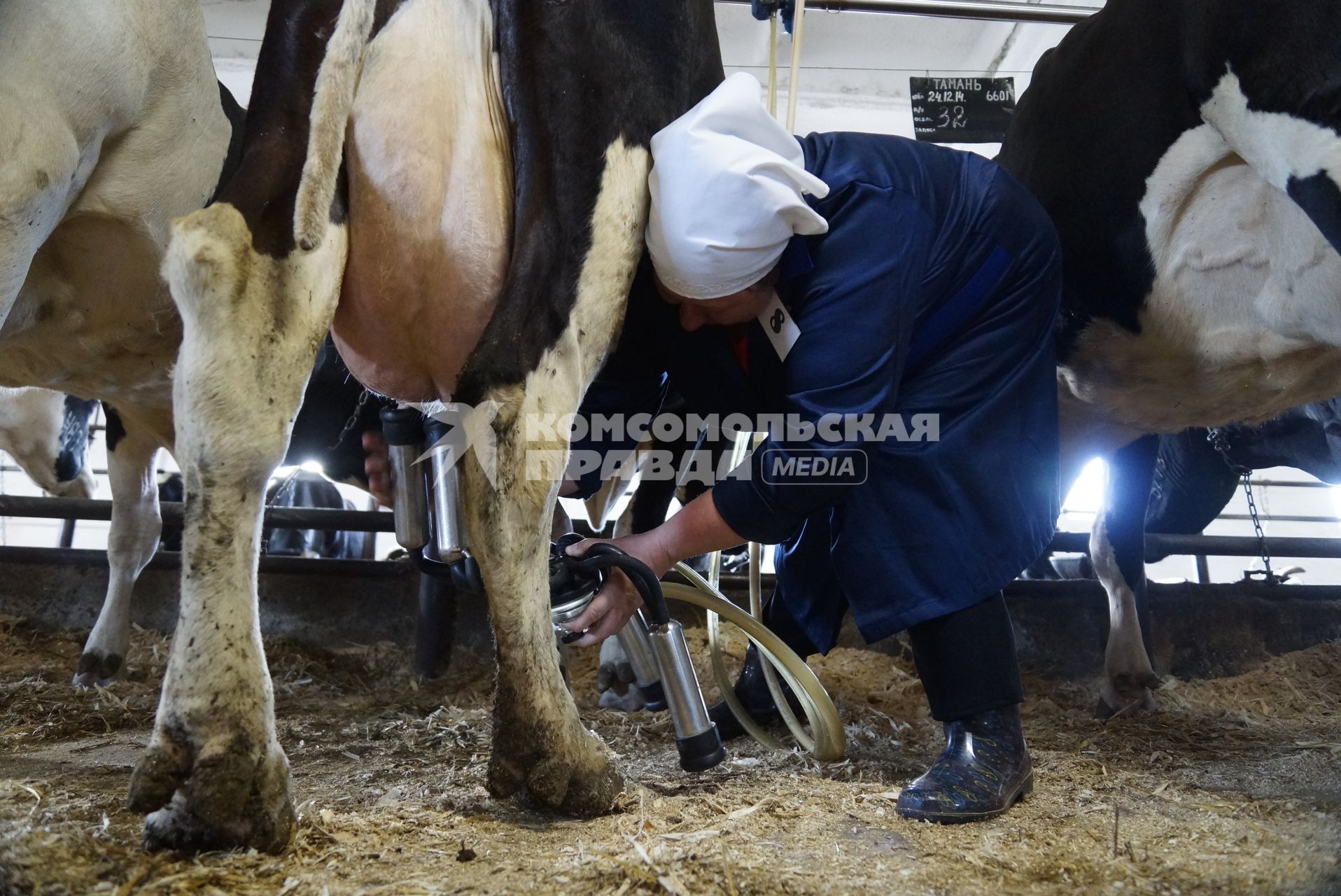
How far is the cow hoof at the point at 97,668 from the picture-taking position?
3.10 meters

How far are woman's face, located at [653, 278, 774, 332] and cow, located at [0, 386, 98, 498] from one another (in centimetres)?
372

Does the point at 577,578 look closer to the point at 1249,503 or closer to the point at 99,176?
the point at 99,176

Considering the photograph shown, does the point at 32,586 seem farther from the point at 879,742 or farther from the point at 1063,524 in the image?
the point at 1063,524

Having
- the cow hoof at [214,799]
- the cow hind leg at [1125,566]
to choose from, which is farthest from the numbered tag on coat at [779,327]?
the cow hind leg at [1125,566]

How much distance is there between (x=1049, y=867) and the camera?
1299mm

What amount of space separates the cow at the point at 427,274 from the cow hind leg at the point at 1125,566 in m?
2.17

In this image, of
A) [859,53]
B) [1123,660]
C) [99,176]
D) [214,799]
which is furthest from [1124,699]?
[859,53]

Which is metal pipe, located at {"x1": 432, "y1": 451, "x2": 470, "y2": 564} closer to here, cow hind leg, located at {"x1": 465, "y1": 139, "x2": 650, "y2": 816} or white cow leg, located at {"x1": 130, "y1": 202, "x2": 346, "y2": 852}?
cow hind leg, located at {"x1": 465, "y1": 139, "x2": 650, "y2": 816}

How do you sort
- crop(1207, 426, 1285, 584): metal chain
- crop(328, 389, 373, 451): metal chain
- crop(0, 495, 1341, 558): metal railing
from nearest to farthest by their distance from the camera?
crop(328, 389, 373, 451): metal chain → crop(0, 495, 1341, 558): metal railing → crop(1207, 426, 1285, 584): metal chain

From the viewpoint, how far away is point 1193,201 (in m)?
2.29

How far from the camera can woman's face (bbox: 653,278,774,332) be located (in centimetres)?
179

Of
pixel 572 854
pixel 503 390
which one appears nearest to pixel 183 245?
pixel 503 390

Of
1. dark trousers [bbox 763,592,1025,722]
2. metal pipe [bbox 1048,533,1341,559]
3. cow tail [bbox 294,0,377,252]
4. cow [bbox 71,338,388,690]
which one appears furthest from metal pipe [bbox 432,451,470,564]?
metal pipe [bbox 1048,533,1341,559]

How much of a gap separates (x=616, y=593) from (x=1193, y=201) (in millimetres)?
1608
